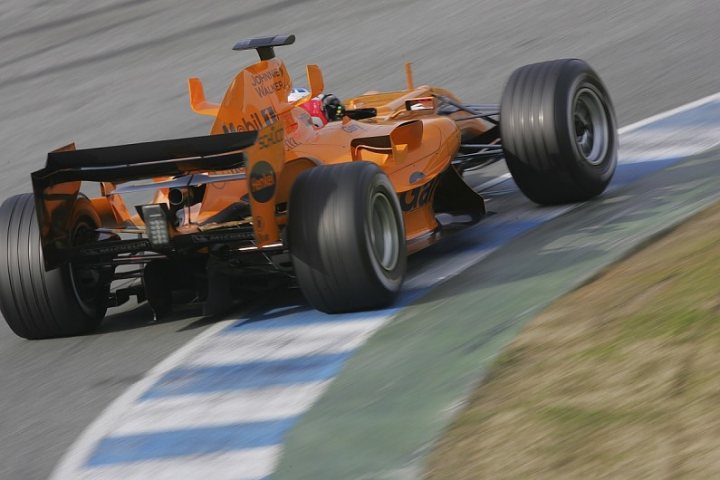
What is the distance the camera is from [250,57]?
1755 centimetres

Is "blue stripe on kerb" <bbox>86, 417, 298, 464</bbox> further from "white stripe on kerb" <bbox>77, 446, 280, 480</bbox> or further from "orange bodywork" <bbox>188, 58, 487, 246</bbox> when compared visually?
"orange bodywork" <bbox>188, 58, 487, 246</bbox>

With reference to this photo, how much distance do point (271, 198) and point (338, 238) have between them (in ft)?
1.44

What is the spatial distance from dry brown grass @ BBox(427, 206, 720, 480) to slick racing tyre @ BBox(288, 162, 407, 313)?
1138 mm

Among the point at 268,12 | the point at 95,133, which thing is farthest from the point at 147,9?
the point at 95,133

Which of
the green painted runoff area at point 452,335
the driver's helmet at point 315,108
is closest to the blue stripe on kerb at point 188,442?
the green painted runoff area at point 452,335

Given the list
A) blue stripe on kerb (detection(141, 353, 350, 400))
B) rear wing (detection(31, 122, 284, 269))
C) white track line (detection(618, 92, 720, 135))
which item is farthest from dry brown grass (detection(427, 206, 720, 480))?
white track line (detection(618, 92, 720, 135))

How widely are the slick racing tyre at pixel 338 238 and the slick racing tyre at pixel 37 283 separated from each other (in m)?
1.40

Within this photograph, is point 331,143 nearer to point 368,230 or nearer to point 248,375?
point 368,230

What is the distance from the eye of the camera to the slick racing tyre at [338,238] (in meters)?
6.79

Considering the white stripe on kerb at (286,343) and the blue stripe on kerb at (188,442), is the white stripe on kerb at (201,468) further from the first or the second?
the white stripe on kerb at (286,343)

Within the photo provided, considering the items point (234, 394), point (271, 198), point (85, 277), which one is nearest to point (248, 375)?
point (234, 394)

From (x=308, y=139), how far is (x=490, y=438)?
3.50 meters

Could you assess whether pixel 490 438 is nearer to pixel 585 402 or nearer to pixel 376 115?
pixel 585 402

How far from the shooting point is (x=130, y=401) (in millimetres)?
6367
